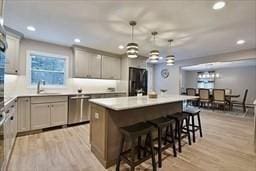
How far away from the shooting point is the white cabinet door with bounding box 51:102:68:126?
3.58 metres

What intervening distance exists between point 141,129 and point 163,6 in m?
1.94

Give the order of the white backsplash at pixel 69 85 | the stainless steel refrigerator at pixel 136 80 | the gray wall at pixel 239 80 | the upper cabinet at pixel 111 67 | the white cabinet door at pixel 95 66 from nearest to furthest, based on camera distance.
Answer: the white backsplash at pixel 69 85 < the white cabinet door at pixel 95 66 < the upper cabinet at pixel 111 67 < the stainless steel refrigerator at pixel 136 80 < the gray wall at pixel 239 80

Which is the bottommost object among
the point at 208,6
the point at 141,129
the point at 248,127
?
the point at 248,127

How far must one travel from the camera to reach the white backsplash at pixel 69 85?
3.49 meters

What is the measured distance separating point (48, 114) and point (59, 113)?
26 cm

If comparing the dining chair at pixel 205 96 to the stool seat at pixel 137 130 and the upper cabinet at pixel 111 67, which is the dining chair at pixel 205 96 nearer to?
the upper cabinet at pixel 111 67

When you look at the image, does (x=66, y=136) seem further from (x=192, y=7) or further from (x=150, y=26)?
(x=192, y=7)

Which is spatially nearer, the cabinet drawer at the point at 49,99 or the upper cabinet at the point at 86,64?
the cabinet drawer at the point at 49,99

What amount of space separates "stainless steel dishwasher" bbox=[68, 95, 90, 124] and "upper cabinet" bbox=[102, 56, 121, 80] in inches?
52.9

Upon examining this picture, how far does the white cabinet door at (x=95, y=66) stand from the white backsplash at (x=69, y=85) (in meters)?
0.37

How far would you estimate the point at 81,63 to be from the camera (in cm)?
446

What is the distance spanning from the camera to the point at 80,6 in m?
2.22

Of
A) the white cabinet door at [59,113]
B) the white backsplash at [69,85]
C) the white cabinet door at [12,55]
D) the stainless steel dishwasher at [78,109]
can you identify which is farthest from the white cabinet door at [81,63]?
the white cabinet door at [12,55]

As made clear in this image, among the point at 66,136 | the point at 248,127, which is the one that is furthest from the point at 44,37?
the point at 248,127
